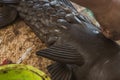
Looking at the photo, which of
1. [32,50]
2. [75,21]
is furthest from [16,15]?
[75,21]

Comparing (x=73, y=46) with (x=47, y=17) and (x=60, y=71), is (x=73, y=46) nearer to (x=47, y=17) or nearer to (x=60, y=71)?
(x=60, y=71)

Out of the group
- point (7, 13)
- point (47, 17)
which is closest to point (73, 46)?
point (47, 17)

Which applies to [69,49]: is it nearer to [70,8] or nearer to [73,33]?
[73,33]

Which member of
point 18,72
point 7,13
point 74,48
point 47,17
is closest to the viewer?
point 18,72

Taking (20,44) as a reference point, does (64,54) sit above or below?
above

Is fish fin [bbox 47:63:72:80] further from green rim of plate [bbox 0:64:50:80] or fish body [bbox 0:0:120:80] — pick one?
green rim of plate [bbox 0:64:50:80]

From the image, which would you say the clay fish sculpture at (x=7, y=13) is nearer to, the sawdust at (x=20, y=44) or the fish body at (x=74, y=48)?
the sawdust at (x=20, y=44)
